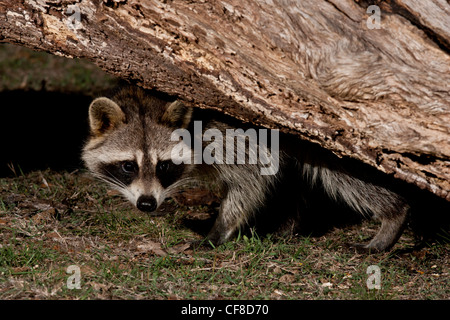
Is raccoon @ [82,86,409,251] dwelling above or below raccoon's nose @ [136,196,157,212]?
above

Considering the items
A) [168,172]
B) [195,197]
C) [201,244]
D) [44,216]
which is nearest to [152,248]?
[201,244]

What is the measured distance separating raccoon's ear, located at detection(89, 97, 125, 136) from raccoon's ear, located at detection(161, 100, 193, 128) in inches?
13.3

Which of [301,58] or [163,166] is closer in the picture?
→ [301,58]

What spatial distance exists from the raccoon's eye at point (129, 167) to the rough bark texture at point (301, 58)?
→ 2.77 ft

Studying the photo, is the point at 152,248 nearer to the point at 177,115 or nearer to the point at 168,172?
the point at 168,172

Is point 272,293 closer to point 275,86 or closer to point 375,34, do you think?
point 275,86

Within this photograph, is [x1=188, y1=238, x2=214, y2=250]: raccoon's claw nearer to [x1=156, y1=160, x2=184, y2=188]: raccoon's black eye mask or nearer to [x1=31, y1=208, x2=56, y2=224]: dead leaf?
[x1=156, y1=160, x2=184, y2=188]: raccoon's black eye mask

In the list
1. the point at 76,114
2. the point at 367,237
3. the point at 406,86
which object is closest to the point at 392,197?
the point at 367,237

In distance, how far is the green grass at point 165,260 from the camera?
3262 mm

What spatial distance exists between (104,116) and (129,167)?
1.41 ft

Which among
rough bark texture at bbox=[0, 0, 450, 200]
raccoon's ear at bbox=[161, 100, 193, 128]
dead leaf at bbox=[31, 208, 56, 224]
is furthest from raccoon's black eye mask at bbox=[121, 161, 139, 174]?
rough bark texture at bbox=[0, 0, 450, 200]

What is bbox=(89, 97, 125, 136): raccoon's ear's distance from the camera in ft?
13.1

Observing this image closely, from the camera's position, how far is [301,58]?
313 centimetres

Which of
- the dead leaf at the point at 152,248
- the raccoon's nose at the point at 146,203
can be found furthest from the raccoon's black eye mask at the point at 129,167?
the dead leaf at the point at 152,248
